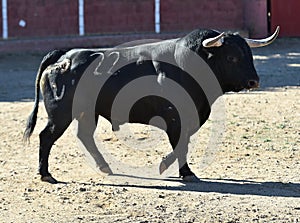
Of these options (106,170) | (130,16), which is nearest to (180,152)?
(106,170)

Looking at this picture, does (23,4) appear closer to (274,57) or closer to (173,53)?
(274,57)

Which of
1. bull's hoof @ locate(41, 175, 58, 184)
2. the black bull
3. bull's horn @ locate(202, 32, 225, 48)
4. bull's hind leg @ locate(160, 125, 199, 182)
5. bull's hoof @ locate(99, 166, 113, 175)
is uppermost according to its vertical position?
bull's horn @ locate(202, 32, 225, 48)

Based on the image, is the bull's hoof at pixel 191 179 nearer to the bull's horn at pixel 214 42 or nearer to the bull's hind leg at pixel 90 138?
the bull's hind leg at pixel 90 138

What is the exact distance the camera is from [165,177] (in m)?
6.98

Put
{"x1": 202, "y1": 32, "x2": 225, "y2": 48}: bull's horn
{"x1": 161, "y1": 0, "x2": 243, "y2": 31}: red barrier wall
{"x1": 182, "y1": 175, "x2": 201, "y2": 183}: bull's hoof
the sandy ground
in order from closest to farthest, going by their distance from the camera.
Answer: the sandy ground
{"x1": 202, "y1": 32, "x2": 225, "y2": 48}: bull's horn
{"x1": 182, "y1": 175, "x2": 201, "y2": 183}: bull's hoof
{"x1": 161, "y1": 0, "x2": 243, "y2": 31}: red barrier wall

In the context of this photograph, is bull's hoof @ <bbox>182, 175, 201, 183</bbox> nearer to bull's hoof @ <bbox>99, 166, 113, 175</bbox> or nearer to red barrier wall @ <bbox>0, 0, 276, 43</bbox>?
bull's hoof @ <bbox>99, 166, 113, 175</bbox>

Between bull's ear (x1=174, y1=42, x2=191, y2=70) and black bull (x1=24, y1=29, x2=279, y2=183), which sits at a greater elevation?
bull's ear (x1=174, y1=42, x2=191, y2=70)

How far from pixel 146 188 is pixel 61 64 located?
1.31 m

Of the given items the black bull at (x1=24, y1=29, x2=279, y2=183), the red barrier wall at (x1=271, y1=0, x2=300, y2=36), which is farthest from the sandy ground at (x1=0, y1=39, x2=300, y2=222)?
the red barrier wall at (x1=271, y1=0, x2=300, y2=36)

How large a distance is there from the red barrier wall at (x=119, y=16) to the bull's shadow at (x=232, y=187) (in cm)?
1087

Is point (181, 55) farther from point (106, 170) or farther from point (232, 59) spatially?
point (106, 170)

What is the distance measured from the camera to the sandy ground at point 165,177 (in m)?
5.93

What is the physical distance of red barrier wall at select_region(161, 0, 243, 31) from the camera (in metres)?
17.7

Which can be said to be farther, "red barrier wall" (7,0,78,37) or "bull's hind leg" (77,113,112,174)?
"red barrier wall" (7,0,78,37)
